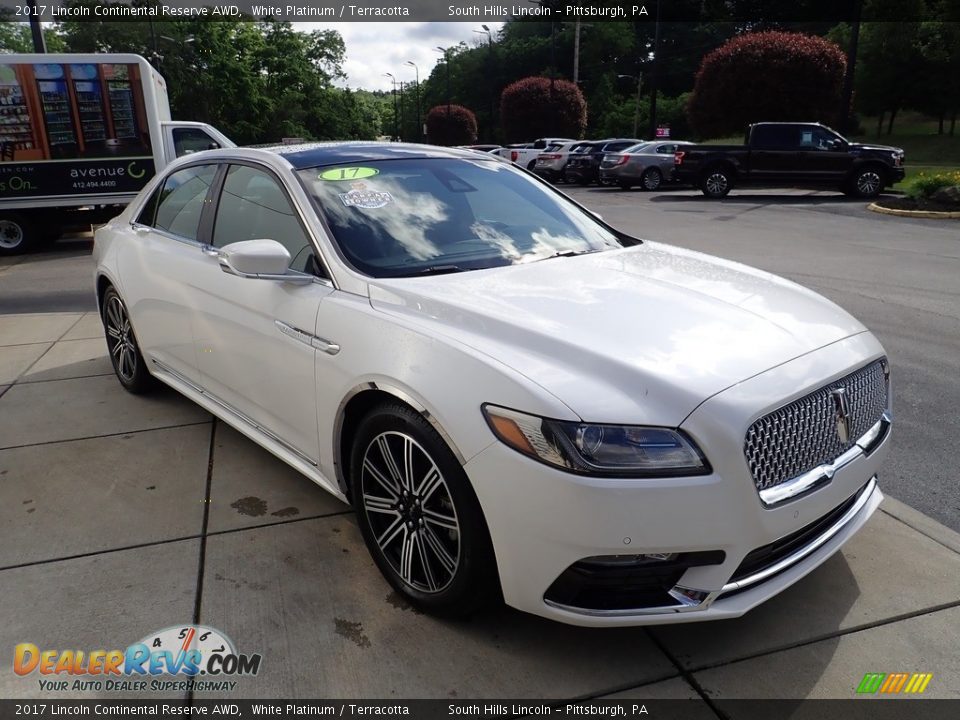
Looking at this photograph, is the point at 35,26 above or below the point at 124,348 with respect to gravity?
above

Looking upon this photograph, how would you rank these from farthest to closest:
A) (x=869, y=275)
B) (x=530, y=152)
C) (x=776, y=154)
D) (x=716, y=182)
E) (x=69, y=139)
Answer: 1. (x=530, y=152)
2. (x=716, y=182)
3. (x=776, y=154)
4. (x=69, y=139)
5. (x=869, y=275)

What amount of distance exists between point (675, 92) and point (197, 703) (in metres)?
74.5

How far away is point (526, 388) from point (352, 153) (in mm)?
2015

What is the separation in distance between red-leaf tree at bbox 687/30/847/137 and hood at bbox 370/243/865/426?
97.7ft

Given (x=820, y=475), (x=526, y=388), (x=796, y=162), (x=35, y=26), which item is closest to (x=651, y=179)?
(x=796, y=162)

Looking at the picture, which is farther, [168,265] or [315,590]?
[168,265]

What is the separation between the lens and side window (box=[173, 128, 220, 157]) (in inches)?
558

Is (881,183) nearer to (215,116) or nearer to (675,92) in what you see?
(215,116)

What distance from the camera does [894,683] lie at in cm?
235

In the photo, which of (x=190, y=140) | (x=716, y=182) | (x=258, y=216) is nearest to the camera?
(x=258, y=216)

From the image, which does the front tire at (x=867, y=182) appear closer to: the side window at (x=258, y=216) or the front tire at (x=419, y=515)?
the side window at (x=258, y=216)

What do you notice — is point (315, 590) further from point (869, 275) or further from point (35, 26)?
point (35, 26)

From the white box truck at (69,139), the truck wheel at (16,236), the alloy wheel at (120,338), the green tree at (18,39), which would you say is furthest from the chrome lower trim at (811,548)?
the green tree at (18,39)

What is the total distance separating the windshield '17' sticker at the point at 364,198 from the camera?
10.6 feet
